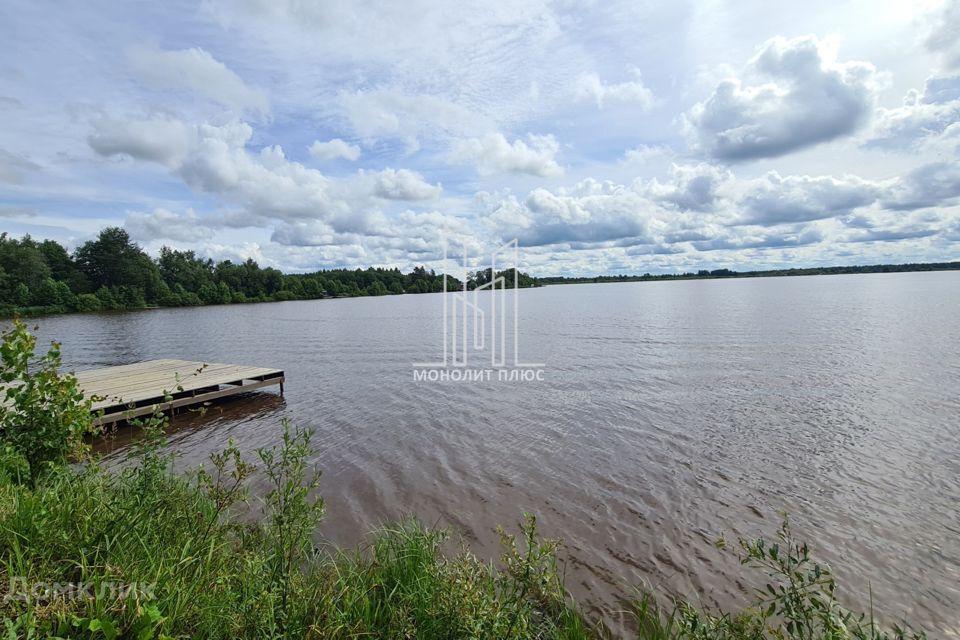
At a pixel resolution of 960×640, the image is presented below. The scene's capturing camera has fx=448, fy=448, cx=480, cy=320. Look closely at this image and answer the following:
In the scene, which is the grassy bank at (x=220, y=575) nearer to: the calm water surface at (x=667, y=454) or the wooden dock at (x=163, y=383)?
the calm water surface at (x=667, y=454)

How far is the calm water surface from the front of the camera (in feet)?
19.6

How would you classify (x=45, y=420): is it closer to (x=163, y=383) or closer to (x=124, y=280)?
(x=163, y=383)

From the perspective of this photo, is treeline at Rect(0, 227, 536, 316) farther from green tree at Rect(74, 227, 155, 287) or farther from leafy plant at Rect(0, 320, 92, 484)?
leafy plant at Rect(0, 320, 92, 484)

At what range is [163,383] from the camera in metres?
13.9

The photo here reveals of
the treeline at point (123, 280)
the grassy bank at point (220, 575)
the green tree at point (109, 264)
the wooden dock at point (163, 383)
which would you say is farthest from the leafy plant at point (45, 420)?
the green tree at point (109, 264)

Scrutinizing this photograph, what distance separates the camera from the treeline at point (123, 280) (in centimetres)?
6438

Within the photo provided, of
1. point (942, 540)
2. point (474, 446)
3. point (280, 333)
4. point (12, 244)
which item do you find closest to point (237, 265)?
point (12, 244)

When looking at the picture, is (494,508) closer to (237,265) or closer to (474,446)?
(474,446)

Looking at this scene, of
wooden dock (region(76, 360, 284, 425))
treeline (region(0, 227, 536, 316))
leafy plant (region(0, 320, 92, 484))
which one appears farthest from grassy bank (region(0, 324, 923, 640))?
treeline (region(0, 227, 536, 316))

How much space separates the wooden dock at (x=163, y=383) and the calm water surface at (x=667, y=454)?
0.75 metres

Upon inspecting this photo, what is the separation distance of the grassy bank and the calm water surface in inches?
49.7

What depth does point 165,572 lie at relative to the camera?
3.51 metres

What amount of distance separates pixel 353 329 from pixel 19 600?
114 feet

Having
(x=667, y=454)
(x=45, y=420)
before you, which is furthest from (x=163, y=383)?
(x=667, y=454)
